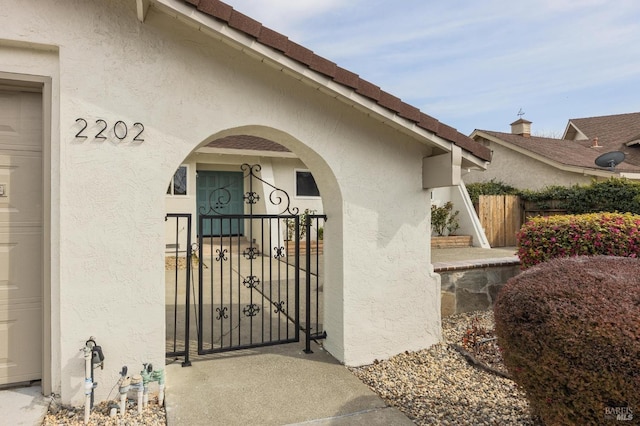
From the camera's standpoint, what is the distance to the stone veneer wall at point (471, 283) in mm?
6184

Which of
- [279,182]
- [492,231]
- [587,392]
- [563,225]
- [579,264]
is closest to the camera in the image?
[587,392]

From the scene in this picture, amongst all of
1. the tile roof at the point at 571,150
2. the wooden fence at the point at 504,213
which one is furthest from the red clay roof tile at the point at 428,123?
the tile roof at the point at 571,150

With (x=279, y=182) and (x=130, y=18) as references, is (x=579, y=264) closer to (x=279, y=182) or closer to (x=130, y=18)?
(x=130, y=18)

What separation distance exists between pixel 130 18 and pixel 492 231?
542 inches

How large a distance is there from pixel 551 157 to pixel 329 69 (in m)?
15.0

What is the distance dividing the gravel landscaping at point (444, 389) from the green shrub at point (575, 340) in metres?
0.95

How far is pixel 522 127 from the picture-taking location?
20.2 m

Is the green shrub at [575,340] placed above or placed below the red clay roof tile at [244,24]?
below

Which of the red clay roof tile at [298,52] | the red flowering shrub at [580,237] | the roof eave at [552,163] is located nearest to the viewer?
the red clay roof tile at [298,52]

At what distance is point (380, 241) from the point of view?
461 cm

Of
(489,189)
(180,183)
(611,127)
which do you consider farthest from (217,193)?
(611,127)

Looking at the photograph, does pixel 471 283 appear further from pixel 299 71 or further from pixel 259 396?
pixel 299 71

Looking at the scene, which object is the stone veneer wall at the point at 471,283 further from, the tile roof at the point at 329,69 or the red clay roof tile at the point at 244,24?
the red clay roof tile at the point at 244,24

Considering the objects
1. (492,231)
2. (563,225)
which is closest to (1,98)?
(563,225)
